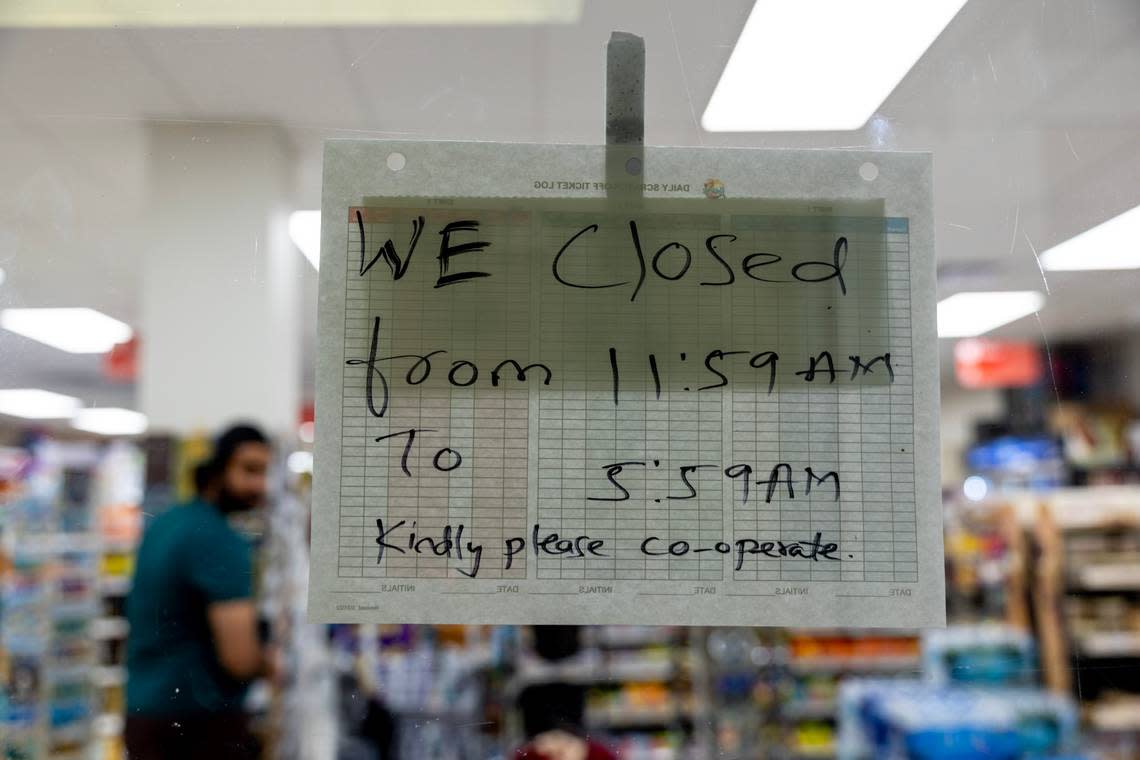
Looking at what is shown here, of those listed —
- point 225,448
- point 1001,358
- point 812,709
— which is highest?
point 1001,358

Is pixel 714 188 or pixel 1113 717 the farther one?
pixel 1113 717

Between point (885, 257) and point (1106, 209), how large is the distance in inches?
7.8

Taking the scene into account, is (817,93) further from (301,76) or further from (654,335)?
(301,76)

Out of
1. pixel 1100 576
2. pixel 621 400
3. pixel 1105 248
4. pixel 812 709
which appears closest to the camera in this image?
pixel 621 400

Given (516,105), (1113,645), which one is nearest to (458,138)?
(516,105)

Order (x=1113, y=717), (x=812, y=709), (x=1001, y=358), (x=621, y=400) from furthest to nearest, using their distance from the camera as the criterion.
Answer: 1. (x=812, y=709)
2. (x=1001, y=358)
3. (x=1113, y=717)
4. (x=621, y=400)

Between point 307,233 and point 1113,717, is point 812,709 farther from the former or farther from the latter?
point 307,233

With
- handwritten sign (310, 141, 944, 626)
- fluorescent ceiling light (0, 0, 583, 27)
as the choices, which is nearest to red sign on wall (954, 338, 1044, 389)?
handwritten sign (310, 141, 944, 626)

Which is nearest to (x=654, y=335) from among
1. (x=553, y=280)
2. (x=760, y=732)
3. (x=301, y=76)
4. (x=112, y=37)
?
(x=553, y=280)

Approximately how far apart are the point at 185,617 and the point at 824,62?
1.76ft

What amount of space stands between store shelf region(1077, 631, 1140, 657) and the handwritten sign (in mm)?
189

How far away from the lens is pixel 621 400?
46cm

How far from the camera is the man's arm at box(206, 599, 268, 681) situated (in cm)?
51

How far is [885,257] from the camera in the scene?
469mm
